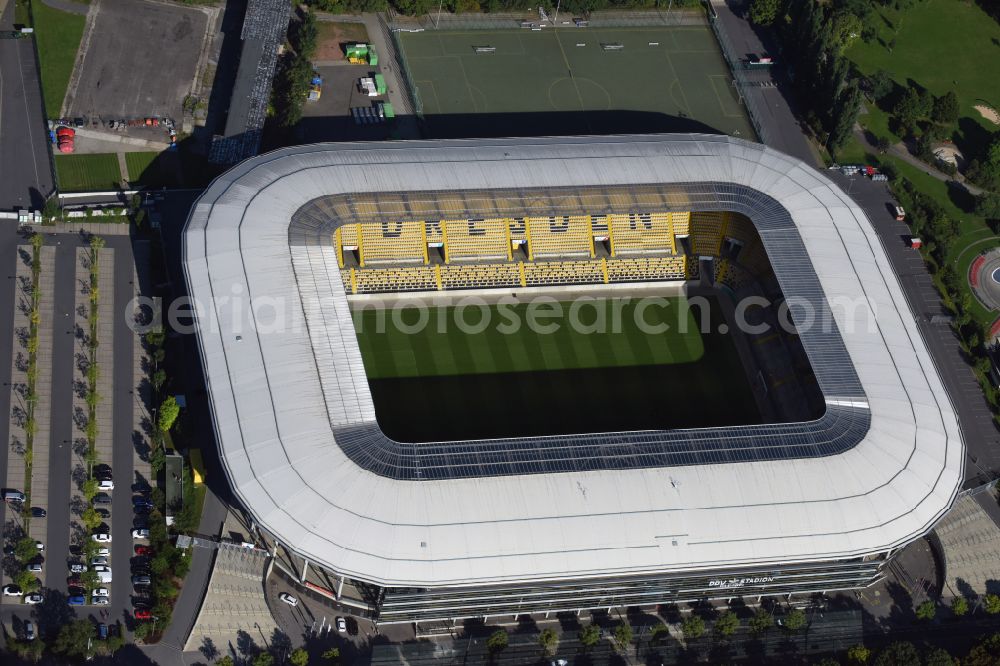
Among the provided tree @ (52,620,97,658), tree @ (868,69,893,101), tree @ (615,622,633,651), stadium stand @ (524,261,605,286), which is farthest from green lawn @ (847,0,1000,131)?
tree @ (52,620,97,658)

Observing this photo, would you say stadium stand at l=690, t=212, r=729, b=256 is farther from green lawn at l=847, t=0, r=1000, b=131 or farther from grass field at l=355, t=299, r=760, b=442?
green lawn at l=847, t=0, r=1000, b=131

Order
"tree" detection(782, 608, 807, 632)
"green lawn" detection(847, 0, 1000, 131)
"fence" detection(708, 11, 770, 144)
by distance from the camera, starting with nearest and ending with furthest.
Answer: "tree" detection(782, 608, 807, 632), "fence" detection(708, 11, 770, 144), "green lawn" detection(847, 0, 1000, 131)

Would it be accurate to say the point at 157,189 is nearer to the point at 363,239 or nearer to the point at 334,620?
the point at 363,239

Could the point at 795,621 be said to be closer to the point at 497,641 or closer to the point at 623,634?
the point at 623,634

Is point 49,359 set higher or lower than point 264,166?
lower

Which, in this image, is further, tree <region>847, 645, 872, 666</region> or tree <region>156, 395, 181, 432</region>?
tree <region>156, 395, 181, 432</region>

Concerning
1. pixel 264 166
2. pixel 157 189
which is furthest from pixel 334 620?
pixel 157 189
